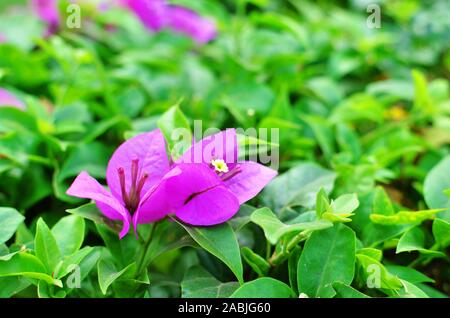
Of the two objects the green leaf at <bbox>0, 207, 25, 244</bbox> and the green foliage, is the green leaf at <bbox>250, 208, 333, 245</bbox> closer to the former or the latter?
the green foliage

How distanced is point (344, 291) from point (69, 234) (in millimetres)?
350

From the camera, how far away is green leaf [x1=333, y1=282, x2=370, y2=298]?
621 mm

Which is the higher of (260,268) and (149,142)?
(149,142)

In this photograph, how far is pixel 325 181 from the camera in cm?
82

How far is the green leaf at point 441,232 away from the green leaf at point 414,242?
0.02m

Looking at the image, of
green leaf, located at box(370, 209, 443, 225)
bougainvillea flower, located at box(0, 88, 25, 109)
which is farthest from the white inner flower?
bougainvillea flower, located at box(0, 88, 25, 109)

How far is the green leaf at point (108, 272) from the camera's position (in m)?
0.63

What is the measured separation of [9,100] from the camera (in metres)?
1.00

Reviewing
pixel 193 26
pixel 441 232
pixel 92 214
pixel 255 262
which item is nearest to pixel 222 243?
pixel 255 262

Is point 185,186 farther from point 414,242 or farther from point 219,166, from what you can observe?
point 414,242

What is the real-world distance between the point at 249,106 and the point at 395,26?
2.30ft

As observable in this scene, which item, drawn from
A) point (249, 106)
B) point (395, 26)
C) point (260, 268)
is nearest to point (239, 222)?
point (260, 268)

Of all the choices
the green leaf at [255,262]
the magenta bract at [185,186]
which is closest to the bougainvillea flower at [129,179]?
the magenta bract at [185,186]
